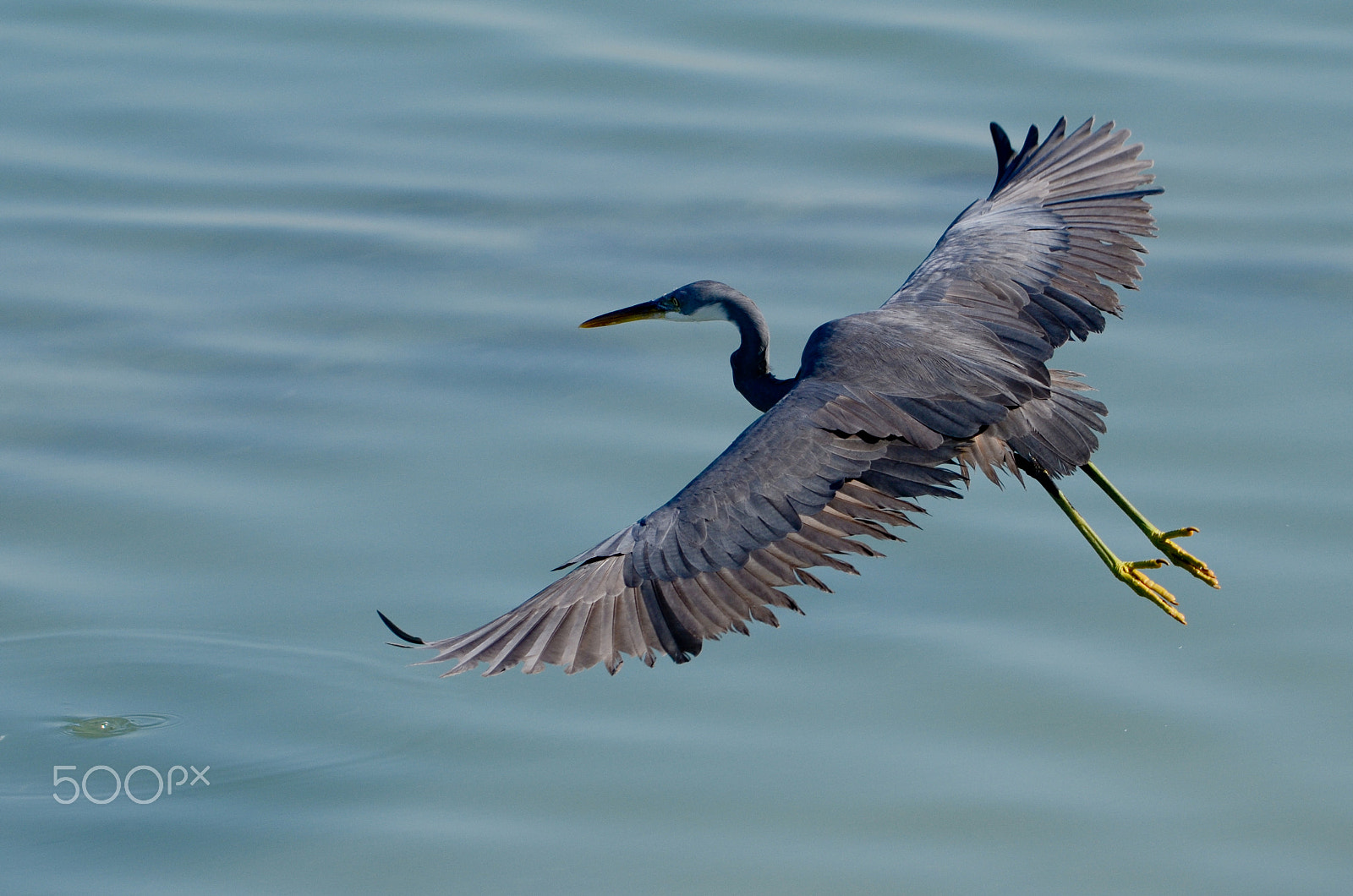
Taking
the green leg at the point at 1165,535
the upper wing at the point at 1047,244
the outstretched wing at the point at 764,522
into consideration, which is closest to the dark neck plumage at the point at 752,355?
the upper wing at the point at 1047,244

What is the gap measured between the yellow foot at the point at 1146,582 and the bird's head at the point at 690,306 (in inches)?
66.4

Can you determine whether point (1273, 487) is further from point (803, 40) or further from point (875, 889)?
point (803, 40)

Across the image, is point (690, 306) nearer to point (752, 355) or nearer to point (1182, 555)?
point (752, 355)

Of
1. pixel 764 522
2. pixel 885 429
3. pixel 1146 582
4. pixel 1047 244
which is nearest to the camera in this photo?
pixel 764 522

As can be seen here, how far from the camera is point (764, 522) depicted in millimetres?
5270

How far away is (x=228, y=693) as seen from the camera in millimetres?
6172

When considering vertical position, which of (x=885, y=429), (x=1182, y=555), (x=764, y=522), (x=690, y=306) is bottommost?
(x=764, y=522)

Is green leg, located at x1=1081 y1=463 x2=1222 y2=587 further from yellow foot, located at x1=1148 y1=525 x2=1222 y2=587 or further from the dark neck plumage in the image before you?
the dark neck plumage

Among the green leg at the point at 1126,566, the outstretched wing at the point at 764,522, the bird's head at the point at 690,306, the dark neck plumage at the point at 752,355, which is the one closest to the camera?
the outstretched wing at the point at 764,522

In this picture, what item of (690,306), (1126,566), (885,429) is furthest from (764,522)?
(690,306)

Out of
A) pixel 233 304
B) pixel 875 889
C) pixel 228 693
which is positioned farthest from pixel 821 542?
pixel 233 304

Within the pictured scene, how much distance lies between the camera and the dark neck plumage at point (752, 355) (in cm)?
691

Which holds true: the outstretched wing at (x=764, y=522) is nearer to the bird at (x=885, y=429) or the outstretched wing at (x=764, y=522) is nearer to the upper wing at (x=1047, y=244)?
the bird at (x=885, y=429)

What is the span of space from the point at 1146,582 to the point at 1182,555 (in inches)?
7.8
